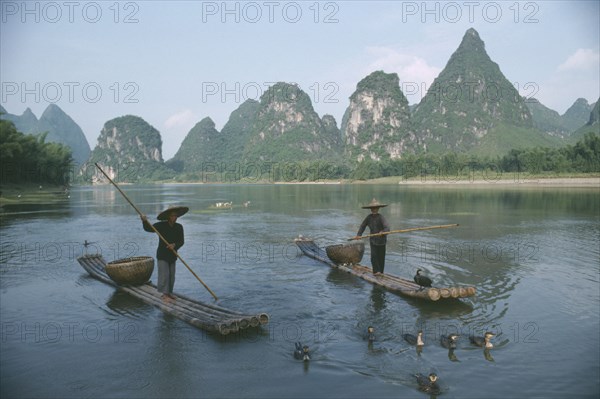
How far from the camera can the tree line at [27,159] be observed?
45747mm

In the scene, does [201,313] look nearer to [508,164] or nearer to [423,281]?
[423,281]

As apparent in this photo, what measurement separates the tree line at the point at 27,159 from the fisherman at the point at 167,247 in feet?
141

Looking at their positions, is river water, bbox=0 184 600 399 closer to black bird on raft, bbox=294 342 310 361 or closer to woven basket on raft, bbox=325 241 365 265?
black bird on raft, bbox=294 342 310 361

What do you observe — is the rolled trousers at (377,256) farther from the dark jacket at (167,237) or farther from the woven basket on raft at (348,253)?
the dark jacket at (167,237)

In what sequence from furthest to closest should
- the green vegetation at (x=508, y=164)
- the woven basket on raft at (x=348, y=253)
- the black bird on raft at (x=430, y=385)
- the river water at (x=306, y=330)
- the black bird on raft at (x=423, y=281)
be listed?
1. the green vegetation at (x=508, y=164)
2. the woven basket on raft at (x=348, y=253)
3. the black bird on raft at (x=423, y=281)
4. the river water at (x=306, y=330)
5. the black bird on raft at (x=430, y=385)

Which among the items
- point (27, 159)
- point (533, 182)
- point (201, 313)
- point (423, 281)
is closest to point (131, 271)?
point (201, 313)

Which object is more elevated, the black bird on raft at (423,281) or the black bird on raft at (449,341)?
the black bird on raft at (423,281)

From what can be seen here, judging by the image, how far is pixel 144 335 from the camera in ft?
26.5

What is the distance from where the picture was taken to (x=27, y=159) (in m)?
53.6

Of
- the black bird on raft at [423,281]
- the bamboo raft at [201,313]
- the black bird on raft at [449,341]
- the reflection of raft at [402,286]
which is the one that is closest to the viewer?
the black bird on raft at [449,341]

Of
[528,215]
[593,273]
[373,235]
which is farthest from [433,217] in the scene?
[373,235]

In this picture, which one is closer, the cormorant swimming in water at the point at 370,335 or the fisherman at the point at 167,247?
the cormorant swimming in water at the point at 370,335

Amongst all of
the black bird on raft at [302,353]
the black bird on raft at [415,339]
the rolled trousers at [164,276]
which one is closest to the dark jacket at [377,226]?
the black bird on raft at [415,339]

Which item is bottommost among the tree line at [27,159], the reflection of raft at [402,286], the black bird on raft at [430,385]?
the black bird on raft at [430,385]
